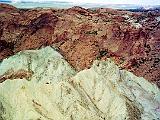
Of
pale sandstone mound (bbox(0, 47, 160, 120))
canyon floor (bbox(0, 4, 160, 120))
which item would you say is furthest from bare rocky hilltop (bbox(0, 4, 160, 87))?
pale sandstone mound (bbox(0, 47, 160, 120))

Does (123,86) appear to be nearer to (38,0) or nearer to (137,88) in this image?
(137,88)

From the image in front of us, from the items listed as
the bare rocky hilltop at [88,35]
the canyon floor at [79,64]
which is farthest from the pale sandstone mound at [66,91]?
the bare rocky hilltop at [88,35]

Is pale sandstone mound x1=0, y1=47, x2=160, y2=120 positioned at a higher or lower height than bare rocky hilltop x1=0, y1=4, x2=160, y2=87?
lower

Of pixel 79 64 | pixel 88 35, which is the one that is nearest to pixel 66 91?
pixel 79 64

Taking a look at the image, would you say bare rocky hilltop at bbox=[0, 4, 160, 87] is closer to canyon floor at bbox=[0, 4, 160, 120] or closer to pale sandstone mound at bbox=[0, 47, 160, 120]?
canyon floor at bbox=[0, 4, 160, 120]

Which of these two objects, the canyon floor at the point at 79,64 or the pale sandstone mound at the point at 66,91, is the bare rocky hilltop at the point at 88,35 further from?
the pale sandstone mound at the point at 66,91

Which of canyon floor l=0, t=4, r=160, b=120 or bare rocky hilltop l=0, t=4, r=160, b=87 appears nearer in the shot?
canyon floor l=0, t=4, r=160, b=120

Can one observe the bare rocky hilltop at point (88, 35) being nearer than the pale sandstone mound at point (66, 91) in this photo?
No

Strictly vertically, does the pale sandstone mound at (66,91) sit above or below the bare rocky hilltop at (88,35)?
below
